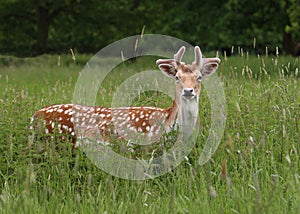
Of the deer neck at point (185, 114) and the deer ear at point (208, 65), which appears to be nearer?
the deer neck at point (185, 114)

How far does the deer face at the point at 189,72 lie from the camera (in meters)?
5.87

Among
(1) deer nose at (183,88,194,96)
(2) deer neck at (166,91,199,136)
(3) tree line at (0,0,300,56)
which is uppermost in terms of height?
(3) tree line at (0,0,300,56)

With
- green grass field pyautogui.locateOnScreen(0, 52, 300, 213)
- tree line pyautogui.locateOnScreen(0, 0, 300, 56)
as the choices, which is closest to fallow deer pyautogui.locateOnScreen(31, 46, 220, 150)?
green grass field pyautogui.locateOnScreen(0, 52, 300, 213)

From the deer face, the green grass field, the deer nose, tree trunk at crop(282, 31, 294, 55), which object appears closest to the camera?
the green grass field

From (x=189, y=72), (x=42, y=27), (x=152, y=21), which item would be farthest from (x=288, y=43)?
(x=189, y=72)

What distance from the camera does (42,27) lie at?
26562mm

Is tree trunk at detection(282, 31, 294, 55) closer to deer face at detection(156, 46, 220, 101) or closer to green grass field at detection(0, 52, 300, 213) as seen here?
green grass field at detection(0, 52, 300, 213)

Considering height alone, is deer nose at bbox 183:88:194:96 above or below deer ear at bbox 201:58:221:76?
below

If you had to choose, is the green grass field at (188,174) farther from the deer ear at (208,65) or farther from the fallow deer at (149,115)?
the deer ear at (208,65)

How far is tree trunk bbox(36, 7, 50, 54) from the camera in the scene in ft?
86.9

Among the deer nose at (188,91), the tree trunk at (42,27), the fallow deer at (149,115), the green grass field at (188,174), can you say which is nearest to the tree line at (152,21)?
the tree trunk at (42,27)

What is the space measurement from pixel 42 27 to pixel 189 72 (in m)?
21.4

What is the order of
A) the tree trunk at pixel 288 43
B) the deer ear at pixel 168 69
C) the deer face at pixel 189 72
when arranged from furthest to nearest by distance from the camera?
the tree trunk at pixel 288 43 < the deer ear at pixel 168 69 < the deer face at pixel 189 72

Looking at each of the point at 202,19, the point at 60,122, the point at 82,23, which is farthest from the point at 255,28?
the point at 60,122
